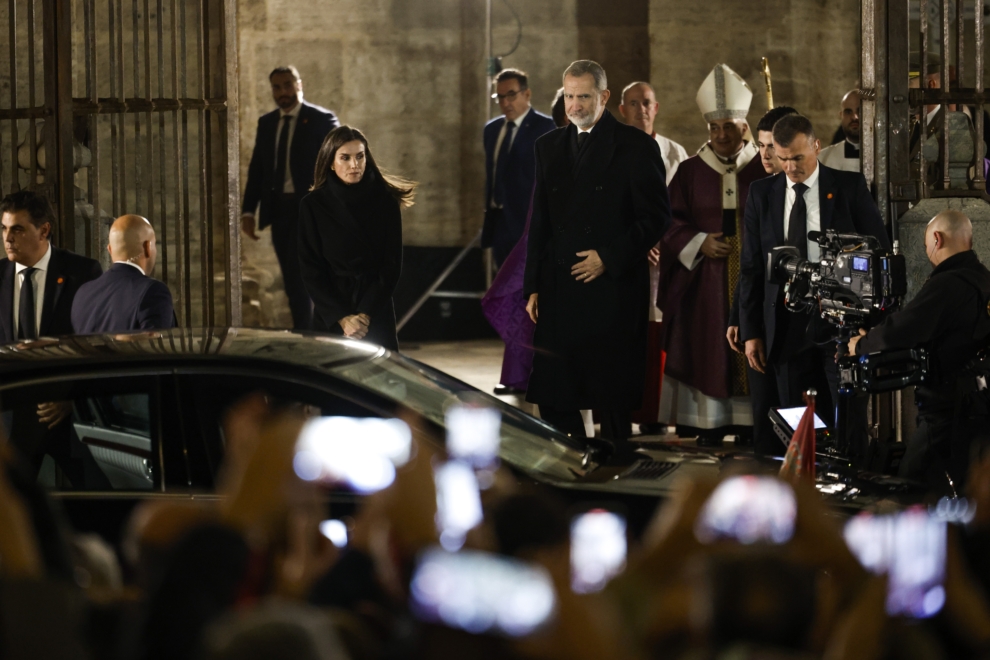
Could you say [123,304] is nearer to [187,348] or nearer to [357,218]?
[187,348]

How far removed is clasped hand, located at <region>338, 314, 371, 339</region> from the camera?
258 inches

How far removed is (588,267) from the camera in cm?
650

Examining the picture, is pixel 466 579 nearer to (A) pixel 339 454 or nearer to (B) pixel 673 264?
(A) pixel 339 454

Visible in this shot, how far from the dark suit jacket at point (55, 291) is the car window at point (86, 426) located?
180 centimetres

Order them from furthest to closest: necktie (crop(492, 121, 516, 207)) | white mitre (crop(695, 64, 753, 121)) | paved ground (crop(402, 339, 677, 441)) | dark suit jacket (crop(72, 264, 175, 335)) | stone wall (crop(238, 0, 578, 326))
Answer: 1. stone wall (crop(238, 0, 578, 326))
2. paved ground (crop(402, 339, 677, 441))
3. necktie (crop(492, 121, 516, 207))
4. white mitre (crop(695, 64, 753, 121))
5. dark suit jacket (crop(72, 264, 175, 335))

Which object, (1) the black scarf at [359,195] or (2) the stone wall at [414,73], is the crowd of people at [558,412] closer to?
(1) the black scarf at [359,195]

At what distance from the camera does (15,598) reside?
46.3 inches

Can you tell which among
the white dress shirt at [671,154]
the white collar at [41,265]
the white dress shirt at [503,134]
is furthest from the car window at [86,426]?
the white dress shirt at [671,154]

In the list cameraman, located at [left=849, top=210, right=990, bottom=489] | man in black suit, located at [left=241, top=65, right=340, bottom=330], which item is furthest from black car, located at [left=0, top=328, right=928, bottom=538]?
man in black suit, located at [left=241, top=65, right=340, bottom=330]

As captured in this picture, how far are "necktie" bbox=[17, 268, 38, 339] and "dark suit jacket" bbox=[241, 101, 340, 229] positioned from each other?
4227 millimetres

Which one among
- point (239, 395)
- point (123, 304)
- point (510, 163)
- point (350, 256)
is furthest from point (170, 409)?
point (510, 163)

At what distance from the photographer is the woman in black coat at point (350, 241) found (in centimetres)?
664

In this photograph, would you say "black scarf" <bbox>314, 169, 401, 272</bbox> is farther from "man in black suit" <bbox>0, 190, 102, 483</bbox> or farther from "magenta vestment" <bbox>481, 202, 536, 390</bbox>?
"man in black suit" <bbox>0, 190, 102, 483</bbox>

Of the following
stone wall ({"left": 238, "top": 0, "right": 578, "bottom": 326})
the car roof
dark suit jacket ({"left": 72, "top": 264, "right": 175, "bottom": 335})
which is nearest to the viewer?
the car roof
